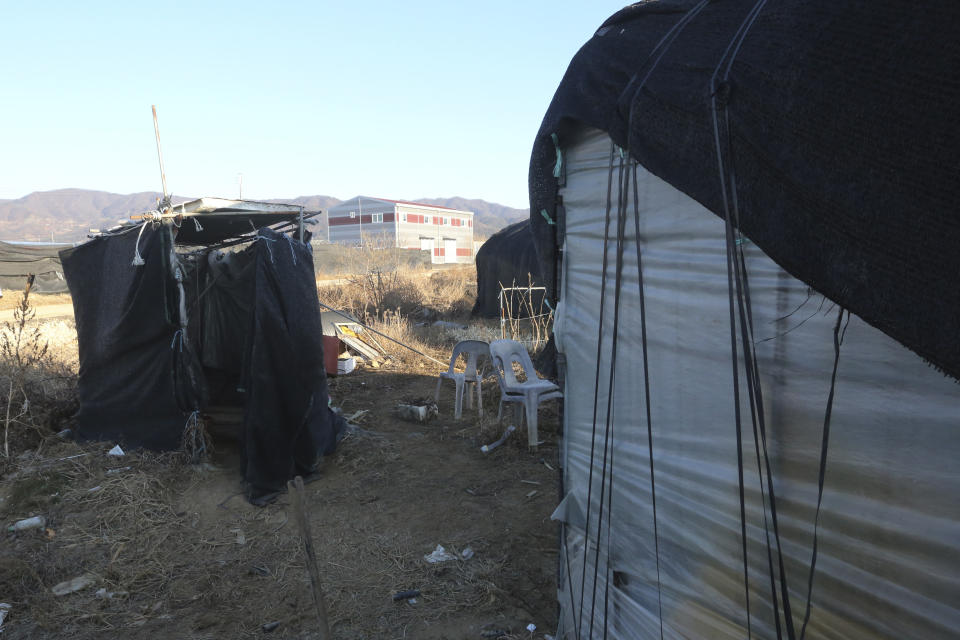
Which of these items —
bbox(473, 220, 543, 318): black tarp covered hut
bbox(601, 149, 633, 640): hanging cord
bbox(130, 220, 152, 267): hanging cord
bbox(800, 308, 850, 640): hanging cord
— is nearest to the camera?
bbox(800, 308, 850, 640): hanging cord

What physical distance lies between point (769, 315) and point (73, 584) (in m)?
4.05

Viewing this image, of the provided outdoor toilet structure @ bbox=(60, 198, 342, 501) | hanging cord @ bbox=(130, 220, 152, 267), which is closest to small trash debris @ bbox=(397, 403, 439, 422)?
outdoor toilet structure @ bbox=(60, 198, 342, 501)

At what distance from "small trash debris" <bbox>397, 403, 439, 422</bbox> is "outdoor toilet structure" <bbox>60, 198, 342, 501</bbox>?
1074mm

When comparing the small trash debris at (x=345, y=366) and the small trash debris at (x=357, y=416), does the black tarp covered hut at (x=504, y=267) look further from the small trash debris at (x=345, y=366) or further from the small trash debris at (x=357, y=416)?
the small trash debris at (x=357, y=416)

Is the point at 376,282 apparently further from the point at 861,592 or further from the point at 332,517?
the point at 861,592

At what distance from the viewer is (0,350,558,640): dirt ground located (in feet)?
10.4

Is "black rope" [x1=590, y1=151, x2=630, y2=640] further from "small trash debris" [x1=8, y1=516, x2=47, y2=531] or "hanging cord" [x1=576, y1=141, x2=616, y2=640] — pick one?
"small trash debris" [x1=8, y1=516, x2=47, y2=531]

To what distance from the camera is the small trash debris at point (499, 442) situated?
18.1 feet

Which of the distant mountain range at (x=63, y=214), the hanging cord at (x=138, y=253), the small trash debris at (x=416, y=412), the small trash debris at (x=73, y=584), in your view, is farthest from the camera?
the distant mountain range at (x=63, y=214)

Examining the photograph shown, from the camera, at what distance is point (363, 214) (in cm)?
5175

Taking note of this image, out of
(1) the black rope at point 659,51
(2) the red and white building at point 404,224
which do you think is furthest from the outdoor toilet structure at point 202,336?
(2) the red and white building at point 404,224

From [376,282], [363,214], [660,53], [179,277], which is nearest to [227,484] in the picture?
[179,277]

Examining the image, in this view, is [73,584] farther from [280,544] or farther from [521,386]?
[521,386]

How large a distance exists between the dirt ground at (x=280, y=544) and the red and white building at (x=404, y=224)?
130 ft
